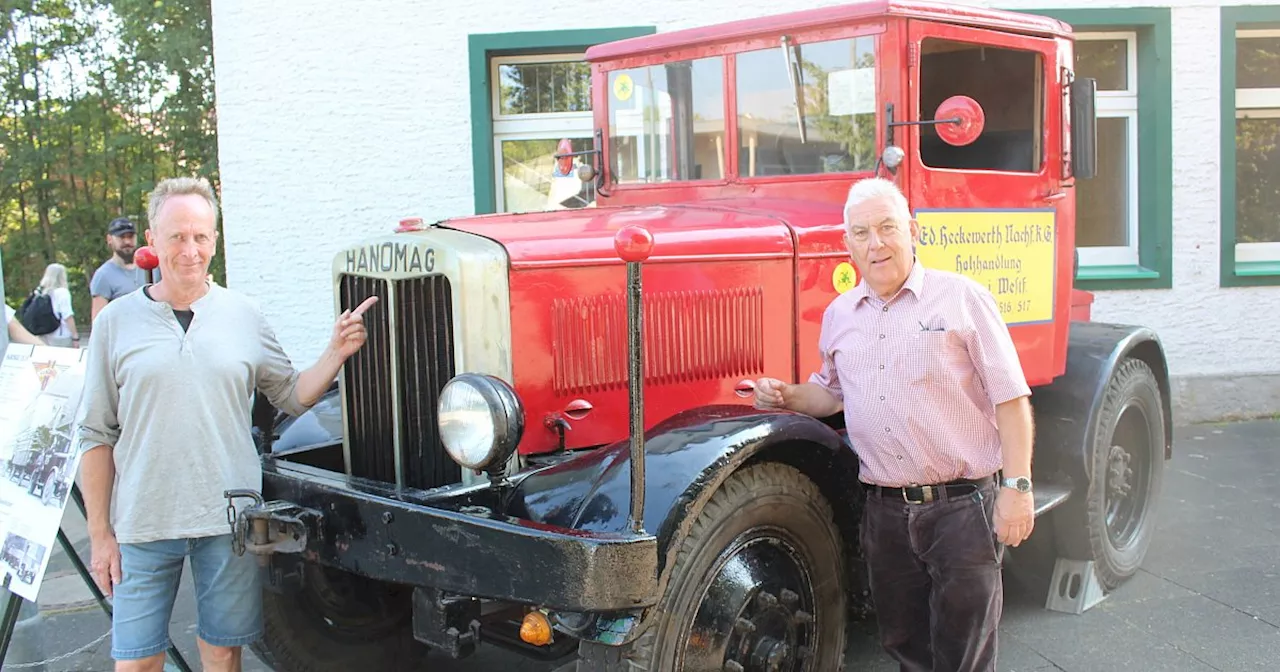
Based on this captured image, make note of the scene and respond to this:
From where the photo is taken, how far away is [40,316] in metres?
7.04

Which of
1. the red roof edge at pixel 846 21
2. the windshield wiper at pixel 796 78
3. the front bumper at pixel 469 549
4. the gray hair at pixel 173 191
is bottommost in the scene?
the front bumper at pixel 469 549

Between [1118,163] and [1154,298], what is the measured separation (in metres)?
1.02

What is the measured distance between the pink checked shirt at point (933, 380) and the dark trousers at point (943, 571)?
0.27 feet

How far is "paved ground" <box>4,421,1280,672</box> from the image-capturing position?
3615 millimetres

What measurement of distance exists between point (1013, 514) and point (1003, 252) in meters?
1.59

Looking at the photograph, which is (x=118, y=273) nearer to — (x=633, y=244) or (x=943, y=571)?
(x=633, y=244)

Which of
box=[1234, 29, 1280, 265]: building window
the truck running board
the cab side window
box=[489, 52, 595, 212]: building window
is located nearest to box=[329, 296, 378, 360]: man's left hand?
the cab side window

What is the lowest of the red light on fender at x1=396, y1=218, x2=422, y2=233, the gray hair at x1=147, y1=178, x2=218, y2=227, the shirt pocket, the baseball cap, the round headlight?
the round headlight

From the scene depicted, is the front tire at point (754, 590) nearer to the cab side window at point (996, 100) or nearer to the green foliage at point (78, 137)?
the cab side window at point (996, 100)

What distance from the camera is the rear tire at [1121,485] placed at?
4.13 metres

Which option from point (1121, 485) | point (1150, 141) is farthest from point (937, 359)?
point (1150, 141)

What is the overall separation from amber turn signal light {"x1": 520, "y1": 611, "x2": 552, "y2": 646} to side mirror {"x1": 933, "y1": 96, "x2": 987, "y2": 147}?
76.0 inches

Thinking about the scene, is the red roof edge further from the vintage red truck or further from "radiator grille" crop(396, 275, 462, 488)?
"radiator grille" crop(396, 275, 462, 488)

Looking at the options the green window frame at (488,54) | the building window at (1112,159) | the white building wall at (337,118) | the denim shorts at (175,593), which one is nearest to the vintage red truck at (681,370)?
the denim shorts at (175,593)
